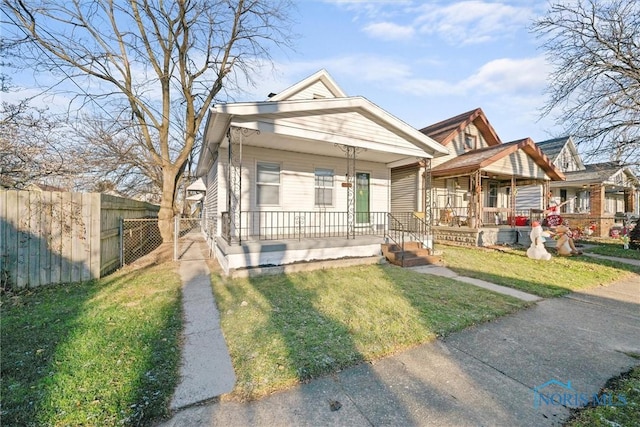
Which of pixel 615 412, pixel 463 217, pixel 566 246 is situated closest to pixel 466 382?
pixel 615 412

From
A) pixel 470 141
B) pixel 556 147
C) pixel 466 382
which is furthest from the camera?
pixel 556 147

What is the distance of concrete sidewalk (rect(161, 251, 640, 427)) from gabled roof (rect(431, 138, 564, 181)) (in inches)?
304

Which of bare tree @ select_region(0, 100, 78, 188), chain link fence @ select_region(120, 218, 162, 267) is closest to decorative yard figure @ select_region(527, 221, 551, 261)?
chain link fence @ select_region(120, 218, 162, 267)

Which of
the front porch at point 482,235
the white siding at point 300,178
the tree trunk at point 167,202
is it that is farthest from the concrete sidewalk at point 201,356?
the front porch at point 482,235

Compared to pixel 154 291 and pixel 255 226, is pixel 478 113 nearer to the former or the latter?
pixel 255 226

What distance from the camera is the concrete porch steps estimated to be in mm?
7699

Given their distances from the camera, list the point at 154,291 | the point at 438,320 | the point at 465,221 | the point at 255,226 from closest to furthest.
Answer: the point at 438,320 → the point at 154,291 → the point at 255,226 → the point at 465,221

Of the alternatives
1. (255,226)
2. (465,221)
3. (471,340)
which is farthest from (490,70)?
(471,340)

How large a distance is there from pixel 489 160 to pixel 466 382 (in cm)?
1003

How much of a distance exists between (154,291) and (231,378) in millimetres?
3571

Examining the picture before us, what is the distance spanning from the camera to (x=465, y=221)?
41.8 ft

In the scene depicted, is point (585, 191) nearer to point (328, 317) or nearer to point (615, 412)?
point (615, 412)

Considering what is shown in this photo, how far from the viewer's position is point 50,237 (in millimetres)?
5305

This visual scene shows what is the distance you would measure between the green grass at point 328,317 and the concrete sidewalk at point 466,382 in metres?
0.19
